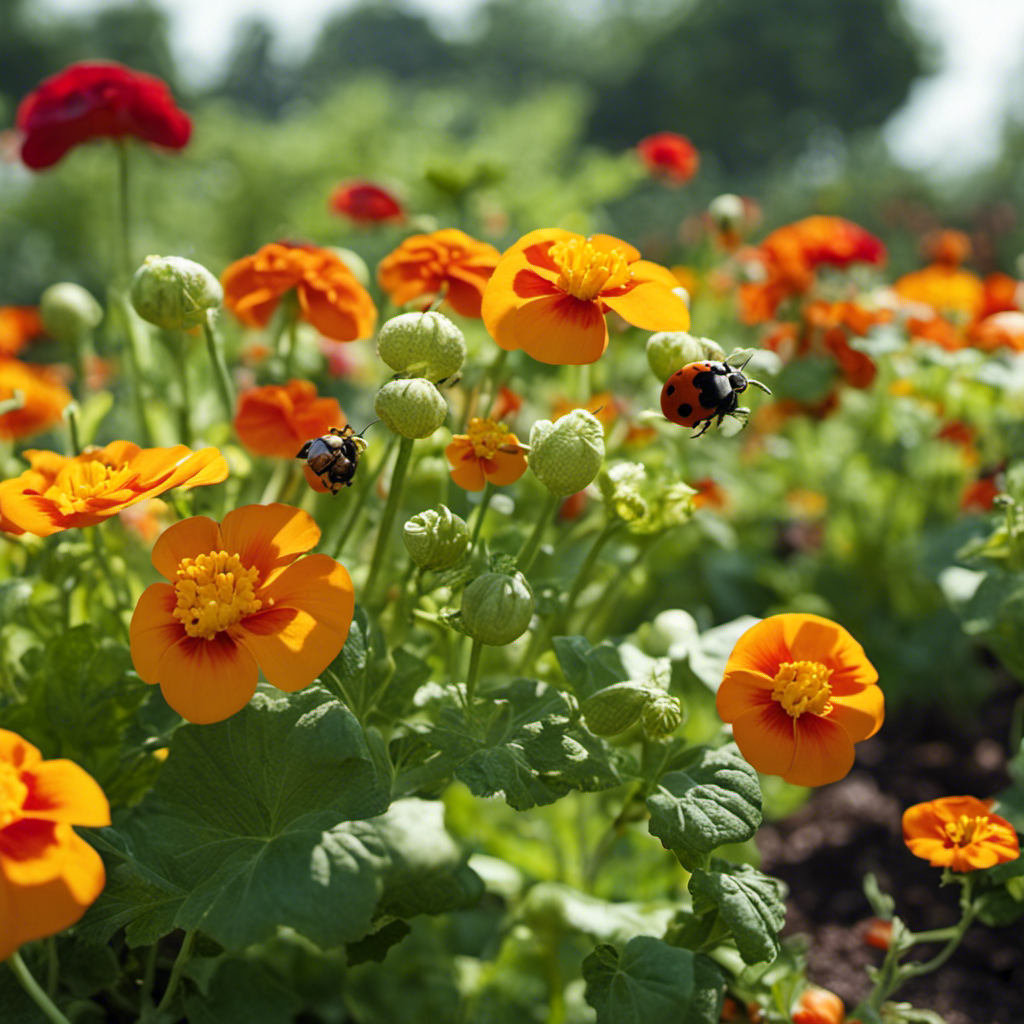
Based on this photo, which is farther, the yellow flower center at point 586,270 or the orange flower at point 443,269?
the orange flower at point 443,269

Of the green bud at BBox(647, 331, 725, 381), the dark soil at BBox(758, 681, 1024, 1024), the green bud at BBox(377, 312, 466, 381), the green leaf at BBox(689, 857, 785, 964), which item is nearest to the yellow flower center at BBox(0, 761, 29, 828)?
the green bud at BBox(377, 312, 466, 381)

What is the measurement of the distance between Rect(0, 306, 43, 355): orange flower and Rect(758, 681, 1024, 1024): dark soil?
173cm

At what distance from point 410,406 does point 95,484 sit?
0.30 m

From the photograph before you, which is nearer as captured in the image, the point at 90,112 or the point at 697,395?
the point at 697,395

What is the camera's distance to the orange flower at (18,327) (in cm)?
183

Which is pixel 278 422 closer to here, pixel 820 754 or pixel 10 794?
pixel 10 794

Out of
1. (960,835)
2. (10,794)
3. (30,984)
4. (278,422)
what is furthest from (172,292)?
(960,835)

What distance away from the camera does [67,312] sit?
1400mm

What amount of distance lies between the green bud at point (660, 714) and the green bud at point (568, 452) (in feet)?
0.68

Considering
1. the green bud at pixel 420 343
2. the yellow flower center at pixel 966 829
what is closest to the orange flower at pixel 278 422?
the green bud at pixel 420 343

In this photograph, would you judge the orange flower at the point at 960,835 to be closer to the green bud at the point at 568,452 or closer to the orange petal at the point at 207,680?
the green bud at the point at 568,452

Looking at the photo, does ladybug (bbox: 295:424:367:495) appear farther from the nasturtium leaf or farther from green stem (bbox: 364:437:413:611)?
the nasturtium leaf

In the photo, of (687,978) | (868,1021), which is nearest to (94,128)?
(687,978)

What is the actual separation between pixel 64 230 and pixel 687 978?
8392mm
